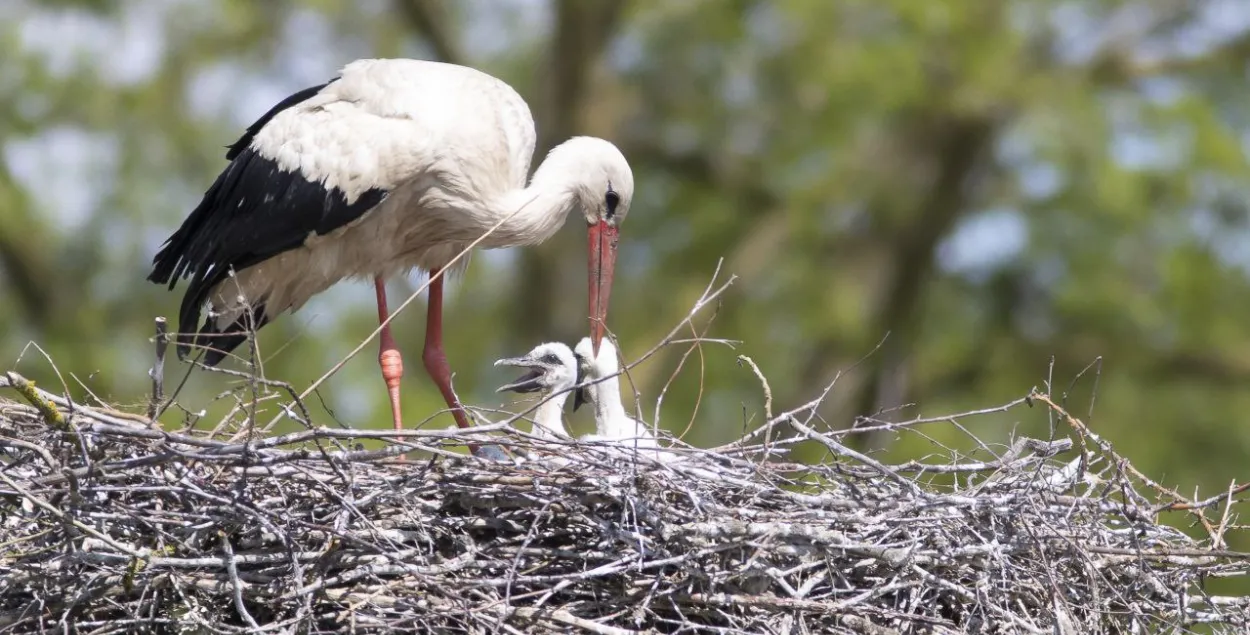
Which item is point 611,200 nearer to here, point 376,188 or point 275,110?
point 376,188

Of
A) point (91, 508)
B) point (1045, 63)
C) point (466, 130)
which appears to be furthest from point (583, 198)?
point (1045, 63)

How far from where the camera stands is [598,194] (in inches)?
236

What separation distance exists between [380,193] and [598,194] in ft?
2.64

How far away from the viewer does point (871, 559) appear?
4.16 m

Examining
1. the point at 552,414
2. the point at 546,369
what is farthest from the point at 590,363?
the point at 552,414

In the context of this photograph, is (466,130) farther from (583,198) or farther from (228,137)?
(228,137)

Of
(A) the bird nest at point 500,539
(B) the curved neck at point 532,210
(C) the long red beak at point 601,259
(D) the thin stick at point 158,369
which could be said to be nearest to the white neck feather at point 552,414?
(C) the long red beak at point 601,259

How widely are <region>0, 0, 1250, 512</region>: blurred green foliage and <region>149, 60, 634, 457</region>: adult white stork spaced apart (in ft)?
18.0

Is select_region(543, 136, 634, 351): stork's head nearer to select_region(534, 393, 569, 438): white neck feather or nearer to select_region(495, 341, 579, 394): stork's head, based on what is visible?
select_region(495, 341, 579, 394): stork's head

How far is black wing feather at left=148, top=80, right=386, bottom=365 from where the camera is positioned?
5.82 m

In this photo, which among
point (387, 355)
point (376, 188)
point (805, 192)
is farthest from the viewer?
point (805, 192)

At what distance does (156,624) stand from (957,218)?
33.5 ft

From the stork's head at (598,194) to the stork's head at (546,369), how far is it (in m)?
0.13

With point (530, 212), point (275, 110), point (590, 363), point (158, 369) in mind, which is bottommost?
point (590, 363)
